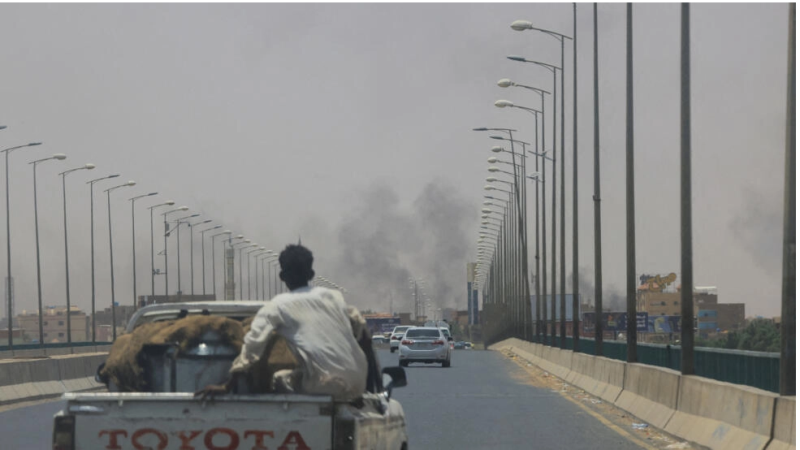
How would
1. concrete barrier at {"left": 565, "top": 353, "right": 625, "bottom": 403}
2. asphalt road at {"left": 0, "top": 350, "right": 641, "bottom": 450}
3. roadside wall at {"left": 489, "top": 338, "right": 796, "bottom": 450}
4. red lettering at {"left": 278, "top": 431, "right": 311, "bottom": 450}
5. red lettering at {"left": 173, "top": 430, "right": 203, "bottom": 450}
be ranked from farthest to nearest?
concrete barrier at {"left": 565, "top": 353, "right": 625, "bottom": 403} → asphalt road at {"left": 0, "top": 350, "right": 641, "bottom": 450} → roadside wall at {"left": 489, "top": 338, "right": 796, "bottom": 450} → red lettering at {"left": 173, "top": 430, "right": 203, "bottom": 450} → red lettering at {"left": 278, "top": 431, "right": 311, "bottom": 450}

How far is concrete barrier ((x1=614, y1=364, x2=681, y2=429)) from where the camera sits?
20.7 metres

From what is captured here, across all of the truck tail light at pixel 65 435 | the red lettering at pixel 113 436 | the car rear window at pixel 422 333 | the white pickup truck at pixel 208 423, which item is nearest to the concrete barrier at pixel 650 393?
the white pickup truck at pixel 208 423

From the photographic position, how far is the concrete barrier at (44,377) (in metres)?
28.3

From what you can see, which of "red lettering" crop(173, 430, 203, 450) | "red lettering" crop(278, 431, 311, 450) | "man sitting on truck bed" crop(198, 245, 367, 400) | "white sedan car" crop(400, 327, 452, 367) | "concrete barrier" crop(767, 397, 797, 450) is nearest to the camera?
"red lettering" crop(278, 431, 311, 450)

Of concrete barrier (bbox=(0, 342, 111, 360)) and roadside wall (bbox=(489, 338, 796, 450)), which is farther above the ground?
roadside wall (bbox=(489, 338, 796, 450))

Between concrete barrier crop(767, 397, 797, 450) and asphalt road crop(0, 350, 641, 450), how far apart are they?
4.04m

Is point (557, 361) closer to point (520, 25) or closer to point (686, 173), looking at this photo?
point (520, 25)

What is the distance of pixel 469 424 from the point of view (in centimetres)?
2239

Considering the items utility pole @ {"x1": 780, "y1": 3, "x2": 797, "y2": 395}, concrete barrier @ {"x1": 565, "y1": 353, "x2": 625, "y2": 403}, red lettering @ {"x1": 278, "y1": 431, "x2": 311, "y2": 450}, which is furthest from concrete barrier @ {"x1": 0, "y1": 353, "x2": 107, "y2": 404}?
→ red lettering @ {"x1": 278, "y1": 431, "x2": 311, "y2": 450}

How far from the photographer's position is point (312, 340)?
9.17m

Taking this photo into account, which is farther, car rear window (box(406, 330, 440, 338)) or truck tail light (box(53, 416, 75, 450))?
car rear window (box(406, 330, 440, 338))

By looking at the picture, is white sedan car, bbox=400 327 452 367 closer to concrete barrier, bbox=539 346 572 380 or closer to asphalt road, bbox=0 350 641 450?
concrete barrier, bbox=539 346 572 380

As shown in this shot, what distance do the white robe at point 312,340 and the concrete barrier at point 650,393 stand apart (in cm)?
1156

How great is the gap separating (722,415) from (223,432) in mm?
9193
